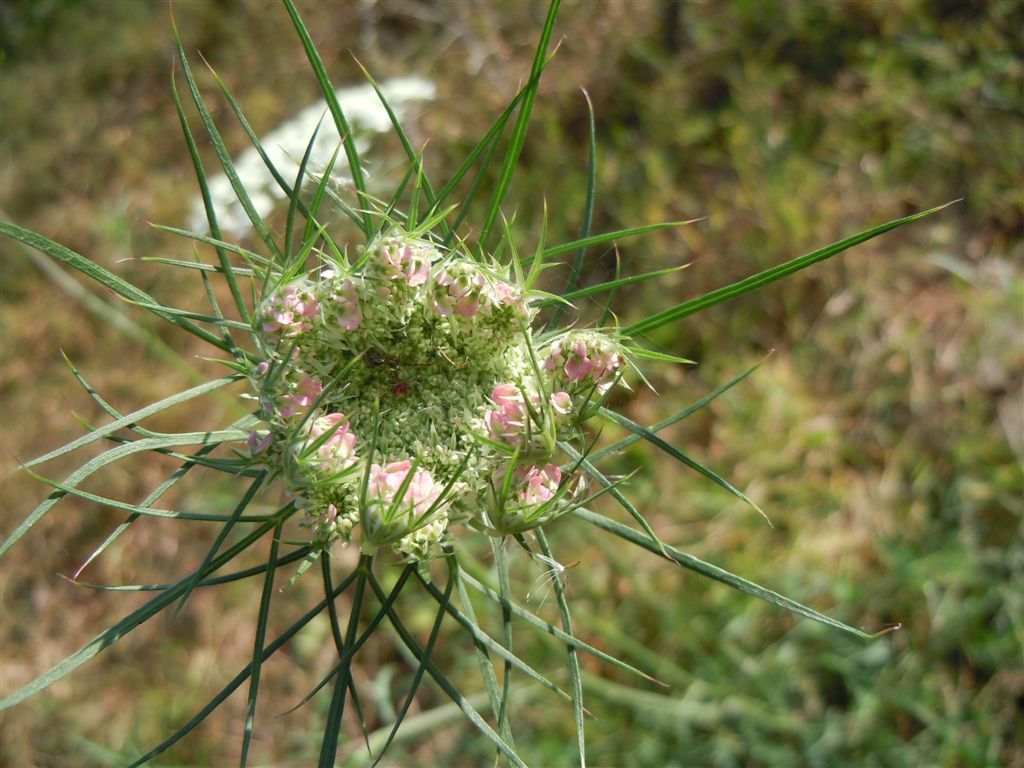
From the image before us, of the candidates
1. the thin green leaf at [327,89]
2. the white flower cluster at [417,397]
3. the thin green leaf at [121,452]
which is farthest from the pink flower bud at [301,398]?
the thin green leaf at [327,89]

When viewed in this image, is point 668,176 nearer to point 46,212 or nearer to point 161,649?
point 161,649

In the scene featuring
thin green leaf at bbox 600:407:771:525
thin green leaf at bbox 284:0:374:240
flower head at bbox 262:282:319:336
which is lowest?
thin green leaf at bbox 600:407:771:525

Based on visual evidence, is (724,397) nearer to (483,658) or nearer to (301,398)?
(483,658)

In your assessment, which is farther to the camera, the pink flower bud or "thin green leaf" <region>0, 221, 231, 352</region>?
the pink flower bud

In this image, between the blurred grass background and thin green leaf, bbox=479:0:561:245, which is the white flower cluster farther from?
the blurred grass background

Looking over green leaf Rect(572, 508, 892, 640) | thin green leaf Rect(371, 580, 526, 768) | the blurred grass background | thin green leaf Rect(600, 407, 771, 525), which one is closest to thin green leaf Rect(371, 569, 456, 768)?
thin green leaf Rect(371, 580, 526, 768)

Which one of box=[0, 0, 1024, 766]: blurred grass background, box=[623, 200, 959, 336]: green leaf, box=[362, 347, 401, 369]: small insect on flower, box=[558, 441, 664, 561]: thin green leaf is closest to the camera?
box=[623, 200, 959, 336]: green leaf

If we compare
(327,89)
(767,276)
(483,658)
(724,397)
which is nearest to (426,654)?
(483,658)
